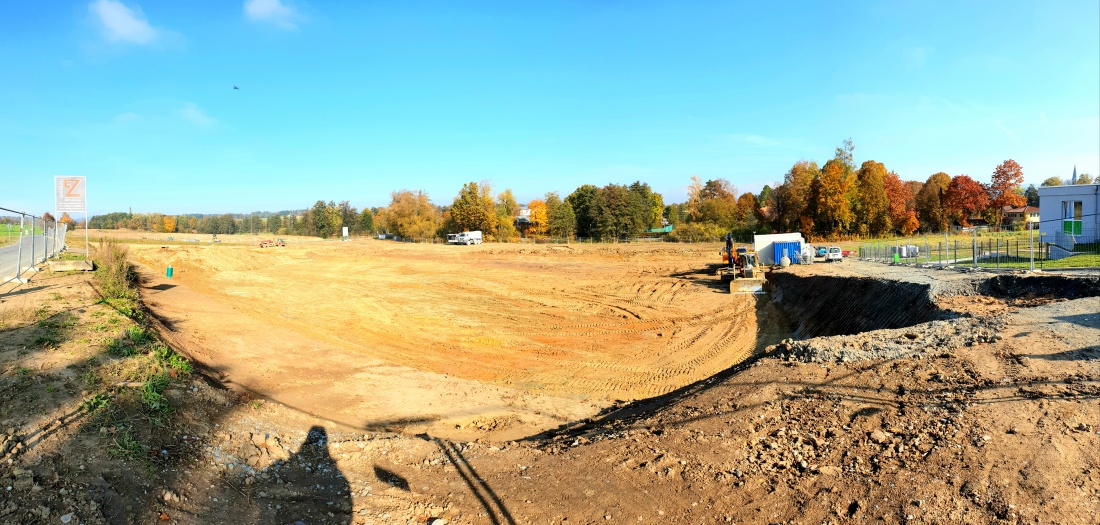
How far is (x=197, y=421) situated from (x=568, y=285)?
25930mm

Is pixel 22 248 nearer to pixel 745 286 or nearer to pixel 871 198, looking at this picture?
pixel 745 286

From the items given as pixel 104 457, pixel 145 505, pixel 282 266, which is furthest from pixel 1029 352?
pixel 282 266

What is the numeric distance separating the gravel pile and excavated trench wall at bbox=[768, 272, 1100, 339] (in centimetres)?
316

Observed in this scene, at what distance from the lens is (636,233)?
270ft

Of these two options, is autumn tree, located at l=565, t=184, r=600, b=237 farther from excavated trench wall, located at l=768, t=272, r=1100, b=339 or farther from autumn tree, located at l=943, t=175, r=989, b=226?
excavated trench wall, located at l=768, t=272, r=1100, b=339

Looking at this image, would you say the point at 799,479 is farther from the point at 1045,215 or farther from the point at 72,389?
the point at 1045,215

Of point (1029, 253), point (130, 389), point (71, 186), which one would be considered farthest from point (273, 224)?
point (1029, 253)

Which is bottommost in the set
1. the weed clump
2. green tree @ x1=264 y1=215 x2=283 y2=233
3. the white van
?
the weed clump

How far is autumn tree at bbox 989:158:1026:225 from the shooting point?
210 ft

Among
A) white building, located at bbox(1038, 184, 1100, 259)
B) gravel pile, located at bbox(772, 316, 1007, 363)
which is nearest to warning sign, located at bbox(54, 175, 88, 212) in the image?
gravel pile, located at bbox(772, 316, 1007, 363)

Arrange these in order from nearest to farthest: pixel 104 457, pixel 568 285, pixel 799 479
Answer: pixel 104 457 → pixel 799 479 → pixel 568 285

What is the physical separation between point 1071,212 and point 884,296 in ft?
62.2

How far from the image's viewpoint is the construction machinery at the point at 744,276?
26781mm

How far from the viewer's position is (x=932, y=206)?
6675 cm
